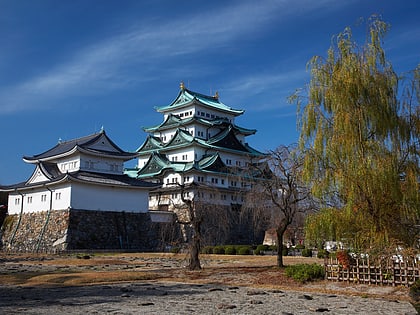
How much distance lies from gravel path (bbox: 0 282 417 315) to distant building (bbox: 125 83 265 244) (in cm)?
3092

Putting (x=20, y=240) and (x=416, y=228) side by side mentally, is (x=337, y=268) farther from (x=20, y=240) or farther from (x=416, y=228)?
(x=20, y=240)

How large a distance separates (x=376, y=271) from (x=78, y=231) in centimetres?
3051

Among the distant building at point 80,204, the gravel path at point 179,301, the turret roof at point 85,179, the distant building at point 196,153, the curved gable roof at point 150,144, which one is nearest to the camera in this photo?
the gravel path at point 179,301

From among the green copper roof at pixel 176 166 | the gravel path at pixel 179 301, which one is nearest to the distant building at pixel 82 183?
the green copper roof at pixel 176 166

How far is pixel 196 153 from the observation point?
54.5 m

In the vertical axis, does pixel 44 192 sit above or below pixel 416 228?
above

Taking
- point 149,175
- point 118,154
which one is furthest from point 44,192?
point 149,175

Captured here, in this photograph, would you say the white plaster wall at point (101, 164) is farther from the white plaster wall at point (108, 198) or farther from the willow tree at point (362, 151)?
the willow tree at point (362, 151)

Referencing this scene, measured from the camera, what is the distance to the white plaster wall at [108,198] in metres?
41.5

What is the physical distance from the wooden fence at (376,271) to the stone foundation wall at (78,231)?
92.1ft

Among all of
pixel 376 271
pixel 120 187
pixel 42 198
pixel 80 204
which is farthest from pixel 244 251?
pixel 376 271

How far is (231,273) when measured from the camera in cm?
2059

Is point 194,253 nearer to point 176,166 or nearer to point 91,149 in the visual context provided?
point 91,149

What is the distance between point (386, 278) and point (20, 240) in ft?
123
